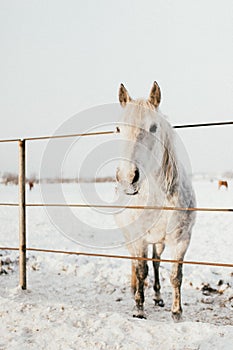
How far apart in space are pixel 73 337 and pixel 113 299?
150cm

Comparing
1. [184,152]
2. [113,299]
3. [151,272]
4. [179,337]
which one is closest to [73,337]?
[179,337]

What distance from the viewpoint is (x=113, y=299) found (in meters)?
3.92

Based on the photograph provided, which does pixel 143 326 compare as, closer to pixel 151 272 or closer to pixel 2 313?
pixel 2 313

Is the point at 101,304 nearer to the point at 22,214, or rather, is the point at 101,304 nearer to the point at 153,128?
the point at 22,214

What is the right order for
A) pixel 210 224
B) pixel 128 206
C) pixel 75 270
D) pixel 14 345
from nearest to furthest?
pixel 14 345
pixel 128 206
pixel 75 270
pixel 210 224

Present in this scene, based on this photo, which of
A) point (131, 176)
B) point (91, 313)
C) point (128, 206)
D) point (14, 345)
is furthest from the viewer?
point (128, 206)

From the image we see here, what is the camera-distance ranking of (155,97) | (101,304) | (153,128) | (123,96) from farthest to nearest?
(101,304) < (123,96) < (155,97) < (153,128)

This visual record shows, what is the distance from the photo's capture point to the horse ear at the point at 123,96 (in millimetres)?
3088

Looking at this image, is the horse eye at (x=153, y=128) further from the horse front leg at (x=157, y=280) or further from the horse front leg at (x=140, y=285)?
the horse front leg at (x=157, y=280)

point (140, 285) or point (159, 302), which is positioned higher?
point (140, 285)

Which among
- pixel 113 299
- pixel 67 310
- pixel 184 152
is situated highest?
pixel 184 152

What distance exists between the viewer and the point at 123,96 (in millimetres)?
3123

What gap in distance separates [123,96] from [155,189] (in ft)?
2.69

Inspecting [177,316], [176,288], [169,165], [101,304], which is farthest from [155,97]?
[101,304]
